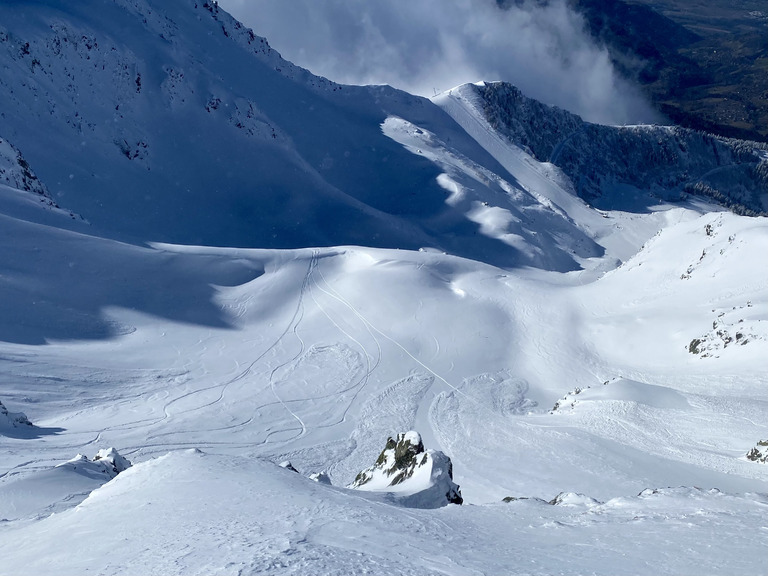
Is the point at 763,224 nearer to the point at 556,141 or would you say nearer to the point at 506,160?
the point at 506,160

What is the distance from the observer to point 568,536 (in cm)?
723

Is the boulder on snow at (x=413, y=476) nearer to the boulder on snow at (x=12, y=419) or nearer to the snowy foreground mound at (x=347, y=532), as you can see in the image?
the snowy foreground mound at (x=347, y=532)

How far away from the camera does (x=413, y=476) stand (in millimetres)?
10688

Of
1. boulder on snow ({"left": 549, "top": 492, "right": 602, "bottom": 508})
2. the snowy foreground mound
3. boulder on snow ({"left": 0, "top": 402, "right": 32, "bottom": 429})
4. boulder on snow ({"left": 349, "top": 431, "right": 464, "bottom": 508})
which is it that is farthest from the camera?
boulder on snow ({"left": 0, "top": 402, "right": 32, "bottom": 429})

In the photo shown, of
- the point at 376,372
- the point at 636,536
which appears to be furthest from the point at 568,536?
the point at 376,372

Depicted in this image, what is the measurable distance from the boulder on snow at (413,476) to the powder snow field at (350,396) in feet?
2.24

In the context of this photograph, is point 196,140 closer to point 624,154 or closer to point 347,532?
point 347,532

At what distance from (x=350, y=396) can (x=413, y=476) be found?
1012 cm

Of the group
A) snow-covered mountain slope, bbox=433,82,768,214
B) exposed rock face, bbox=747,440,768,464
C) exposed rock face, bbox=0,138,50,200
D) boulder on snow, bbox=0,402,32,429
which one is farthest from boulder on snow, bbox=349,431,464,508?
snow-covered mountain slope, bbox=433,82,768,214

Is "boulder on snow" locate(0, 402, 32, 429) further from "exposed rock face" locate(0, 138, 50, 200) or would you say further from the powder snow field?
"exposed rock face" locate(0, 138, 50, 200)

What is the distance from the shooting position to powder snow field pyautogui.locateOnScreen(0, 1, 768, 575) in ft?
22.6

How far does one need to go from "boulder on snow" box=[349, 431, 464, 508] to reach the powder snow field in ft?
2.24

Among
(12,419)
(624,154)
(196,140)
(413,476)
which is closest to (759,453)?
(413,476)

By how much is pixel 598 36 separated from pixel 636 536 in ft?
656
